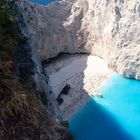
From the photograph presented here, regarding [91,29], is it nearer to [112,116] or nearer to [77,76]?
[77,76]

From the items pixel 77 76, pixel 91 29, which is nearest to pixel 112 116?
pixel 77 76

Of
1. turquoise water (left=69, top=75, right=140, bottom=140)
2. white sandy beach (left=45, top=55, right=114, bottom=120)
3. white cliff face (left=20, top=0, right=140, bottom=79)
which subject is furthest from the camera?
white cliff face (left=20, top=0, right=140, bottom=79)

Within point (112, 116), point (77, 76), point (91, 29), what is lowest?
point (112, 116)

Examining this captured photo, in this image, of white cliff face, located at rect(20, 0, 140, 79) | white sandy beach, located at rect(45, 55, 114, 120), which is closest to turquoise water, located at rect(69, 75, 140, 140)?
white sandy beach, located at rect(45, 55, 114, 120)

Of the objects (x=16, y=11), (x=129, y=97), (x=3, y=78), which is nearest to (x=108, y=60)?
(x=129, y=97)

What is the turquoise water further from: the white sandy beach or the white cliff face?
the white cliff face
